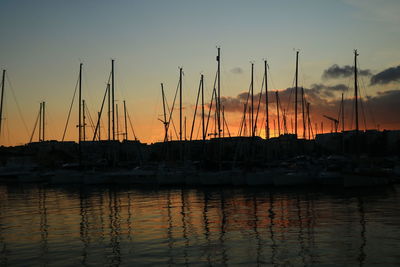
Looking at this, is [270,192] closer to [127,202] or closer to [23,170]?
[127,202]

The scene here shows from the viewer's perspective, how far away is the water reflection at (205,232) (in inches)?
643

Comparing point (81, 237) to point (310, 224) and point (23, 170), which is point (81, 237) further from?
point (23, 170)

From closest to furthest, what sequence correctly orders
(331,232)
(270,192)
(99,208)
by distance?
(331,232) → (99,208) → (270,192)

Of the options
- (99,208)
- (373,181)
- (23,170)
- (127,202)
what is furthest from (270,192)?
(23,170)

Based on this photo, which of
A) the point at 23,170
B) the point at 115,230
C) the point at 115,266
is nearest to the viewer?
the point at 115,266

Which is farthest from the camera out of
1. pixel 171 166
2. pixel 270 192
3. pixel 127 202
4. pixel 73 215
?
pixel 171 166

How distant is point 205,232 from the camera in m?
21.7

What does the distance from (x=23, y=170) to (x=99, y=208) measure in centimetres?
5565

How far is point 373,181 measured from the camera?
4684 centimetres

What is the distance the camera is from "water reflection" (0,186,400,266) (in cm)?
1634

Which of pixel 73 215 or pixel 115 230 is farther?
pixel 73 215

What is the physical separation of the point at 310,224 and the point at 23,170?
235ft

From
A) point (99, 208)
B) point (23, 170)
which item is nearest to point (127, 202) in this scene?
point (99, 208)

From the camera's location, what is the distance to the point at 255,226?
76.1ft
